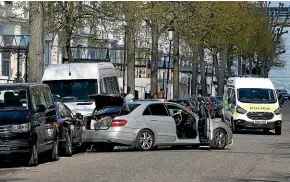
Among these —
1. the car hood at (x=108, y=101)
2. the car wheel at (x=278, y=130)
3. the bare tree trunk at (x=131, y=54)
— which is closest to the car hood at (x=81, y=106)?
the car hood at (x=108, y=101)

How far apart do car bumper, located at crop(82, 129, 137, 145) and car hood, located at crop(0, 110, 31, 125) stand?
3956 millimetres

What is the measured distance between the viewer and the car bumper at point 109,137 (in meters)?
21.3

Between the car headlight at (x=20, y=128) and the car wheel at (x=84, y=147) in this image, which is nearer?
the car headlight at (x=20, y=128)

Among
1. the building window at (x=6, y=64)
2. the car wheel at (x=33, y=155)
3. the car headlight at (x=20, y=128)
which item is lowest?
the car wheel at (x=33, y=155)

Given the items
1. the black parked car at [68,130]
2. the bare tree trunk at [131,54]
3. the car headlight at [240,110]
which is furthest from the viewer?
the bare tree trunk at [131,54]

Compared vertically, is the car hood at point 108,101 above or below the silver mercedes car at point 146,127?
above

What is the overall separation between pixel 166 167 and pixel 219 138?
600 cm

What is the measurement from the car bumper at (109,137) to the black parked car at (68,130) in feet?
1.06

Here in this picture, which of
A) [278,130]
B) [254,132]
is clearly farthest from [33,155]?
[254,132]

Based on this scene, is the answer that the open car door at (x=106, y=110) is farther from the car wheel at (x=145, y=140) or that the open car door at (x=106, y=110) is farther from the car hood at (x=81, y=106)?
the car hood at (x=81, y=106)

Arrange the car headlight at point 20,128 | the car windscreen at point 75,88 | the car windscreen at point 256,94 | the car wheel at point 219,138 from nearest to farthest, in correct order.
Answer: the car headlight at point 20,128 → the car wheel at point 219,138 → the car windscreen at point 75,88 → the car windscreen at point 256,94

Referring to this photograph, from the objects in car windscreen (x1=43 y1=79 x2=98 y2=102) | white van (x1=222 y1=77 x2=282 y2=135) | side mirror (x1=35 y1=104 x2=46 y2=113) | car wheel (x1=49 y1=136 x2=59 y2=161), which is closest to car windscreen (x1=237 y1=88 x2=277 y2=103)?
white van (x1=222 y1=77 x2=282 y2=135)

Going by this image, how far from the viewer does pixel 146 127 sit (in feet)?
71.4

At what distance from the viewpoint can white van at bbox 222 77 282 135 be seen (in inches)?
1293
